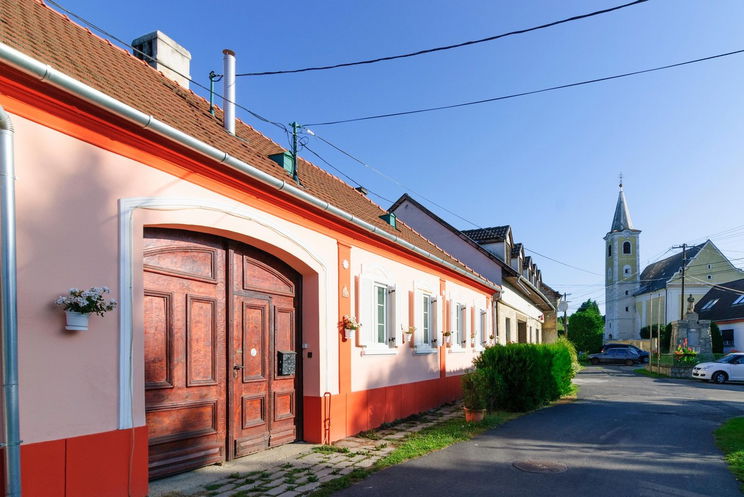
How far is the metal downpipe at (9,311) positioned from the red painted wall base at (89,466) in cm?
18

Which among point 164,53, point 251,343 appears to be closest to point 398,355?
point 251,343

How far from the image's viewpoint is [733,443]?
891 cm

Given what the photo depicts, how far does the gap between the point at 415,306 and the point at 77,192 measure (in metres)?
8.49

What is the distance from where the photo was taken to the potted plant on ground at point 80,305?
15.6 feet

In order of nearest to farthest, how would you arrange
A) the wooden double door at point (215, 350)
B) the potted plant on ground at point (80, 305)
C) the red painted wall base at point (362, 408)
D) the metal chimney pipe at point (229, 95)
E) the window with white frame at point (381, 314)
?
the potted plant on ground at point (80, 305), the wooden double door at point (215, 350), the red painted wall base at point (362, 408), the metal chimney pipe at point (229, 95), the window with white frame at point (381, 314)

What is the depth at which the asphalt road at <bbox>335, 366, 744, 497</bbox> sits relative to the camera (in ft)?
20.3

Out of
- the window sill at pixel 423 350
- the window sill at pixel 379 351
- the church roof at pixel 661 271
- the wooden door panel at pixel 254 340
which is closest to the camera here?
the wooden door panel at pixel 254 340

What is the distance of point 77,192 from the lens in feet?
16.7

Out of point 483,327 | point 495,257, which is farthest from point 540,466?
point 495,257

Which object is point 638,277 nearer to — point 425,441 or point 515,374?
point 515,374

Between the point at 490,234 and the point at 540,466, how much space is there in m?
17.5

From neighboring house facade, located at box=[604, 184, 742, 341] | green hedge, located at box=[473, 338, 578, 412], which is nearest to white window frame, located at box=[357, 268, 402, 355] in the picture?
green hedge, located at box=[473, 338, 578, 412]

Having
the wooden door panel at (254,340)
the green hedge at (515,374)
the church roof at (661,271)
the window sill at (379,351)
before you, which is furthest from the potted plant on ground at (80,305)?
the church roof at (661,271)

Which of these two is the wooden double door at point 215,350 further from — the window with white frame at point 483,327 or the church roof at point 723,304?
the church roof at point 723,304
